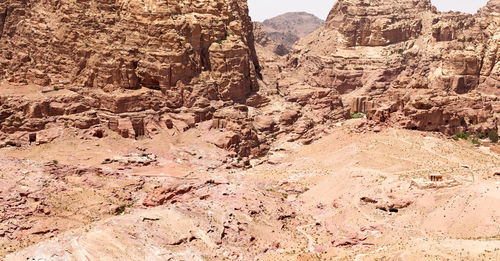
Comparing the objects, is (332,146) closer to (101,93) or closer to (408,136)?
(408,136)

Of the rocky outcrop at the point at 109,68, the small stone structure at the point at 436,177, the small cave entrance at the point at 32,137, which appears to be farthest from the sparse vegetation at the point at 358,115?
the small cave entrance at the point at 32,137

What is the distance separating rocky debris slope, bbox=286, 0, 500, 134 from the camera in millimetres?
88062

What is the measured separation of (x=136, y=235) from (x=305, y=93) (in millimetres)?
52458

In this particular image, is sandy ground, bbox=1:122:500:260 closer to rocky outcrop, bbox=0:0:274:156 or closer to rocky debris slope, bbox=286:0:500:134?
rocky outcrop, bbox=0:0:274:156

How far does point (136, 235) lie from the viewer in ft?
104

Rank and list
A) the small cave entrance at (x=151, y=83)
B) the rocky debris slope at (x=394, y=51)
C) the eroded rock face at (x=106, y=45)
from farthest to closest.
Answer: the rocky debris slope at (x=394, y=51)
the small cave entrance at (x=151, y=83)
the eroded rock face at (x=106, y=45)

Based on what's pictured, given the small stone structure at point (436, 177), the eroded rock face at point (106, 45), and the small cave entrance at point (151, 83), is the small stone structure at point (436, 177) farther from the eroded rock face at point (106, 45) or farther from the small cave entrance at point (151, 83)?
the small cave entrance at point (151, 83)

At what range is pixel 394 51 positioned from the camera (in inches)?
4173

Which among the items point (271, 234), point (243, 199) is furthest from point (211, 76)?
point (271, 234)

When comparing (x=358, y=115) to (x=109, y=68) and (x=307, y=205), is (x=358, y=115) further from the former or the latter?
(x=109, y=68)

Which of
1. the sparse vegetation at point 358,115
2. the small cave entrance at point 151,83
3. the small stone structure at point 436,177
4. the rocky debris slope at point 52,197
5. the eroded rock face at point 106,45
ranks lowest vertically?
the rocky debris slope at point 52,197

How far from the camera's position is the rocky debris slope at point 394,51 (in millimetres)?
88062

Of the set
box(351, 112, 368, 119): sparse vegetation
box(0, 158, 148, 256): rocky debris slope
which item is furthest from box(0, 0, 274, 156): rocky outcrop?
box(351, 112, 368, 119): sparse vegetation

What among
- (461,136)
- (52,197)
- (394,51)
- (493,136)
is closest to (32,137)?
(52,197)
